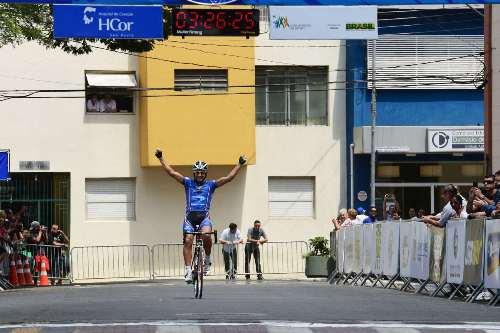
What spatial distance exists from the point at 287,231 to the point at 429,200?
472cm

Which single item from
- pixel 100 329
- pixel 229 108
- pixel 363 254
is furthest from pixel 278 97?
pixel 100 329

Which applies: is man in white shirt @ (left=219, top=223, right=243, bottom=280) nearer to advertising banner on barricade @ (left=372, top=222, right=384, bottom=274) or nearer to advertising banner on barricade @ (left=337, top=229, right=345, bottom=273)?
advertising banner on barricade @ (left=337, top=229, right=345, bottom=273)

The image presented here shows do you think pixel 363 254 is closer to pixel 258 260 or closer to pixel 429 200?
pixel 258 260

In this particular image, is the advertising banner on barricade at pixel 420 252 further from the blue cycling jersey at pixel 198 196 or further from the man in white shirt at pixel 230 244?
the man in white shirt at pixel 230 244

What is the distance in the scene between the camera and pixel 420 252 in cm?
2247

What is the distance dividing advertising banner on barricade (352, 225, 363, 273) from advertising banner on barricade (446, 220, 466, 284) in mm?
7678

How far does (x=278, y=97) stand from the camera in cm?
4231

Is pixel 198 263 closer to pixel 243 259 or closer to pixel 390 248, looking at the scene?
pixel 390 248

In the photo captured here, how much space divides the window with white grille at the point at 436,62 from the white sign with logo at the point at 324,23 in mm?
19593

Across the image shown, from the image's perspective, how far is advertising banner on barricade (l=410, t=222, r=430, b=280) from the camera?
866 inches

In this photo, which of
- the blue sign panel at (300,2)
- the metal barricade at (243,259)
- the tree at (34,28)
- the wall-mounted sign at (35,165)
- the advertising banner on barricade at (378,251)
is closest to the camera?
the blue sign panel at (300,2)

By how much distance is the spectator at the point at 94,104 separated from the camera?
4075 cm

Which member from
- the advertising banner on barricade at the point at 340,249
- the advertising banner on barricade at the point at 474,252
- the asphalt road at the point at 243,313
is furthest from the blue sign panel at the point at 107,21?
the advertising banner on barricade at the point at 340,249

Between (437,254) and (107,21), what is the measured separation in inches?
253
